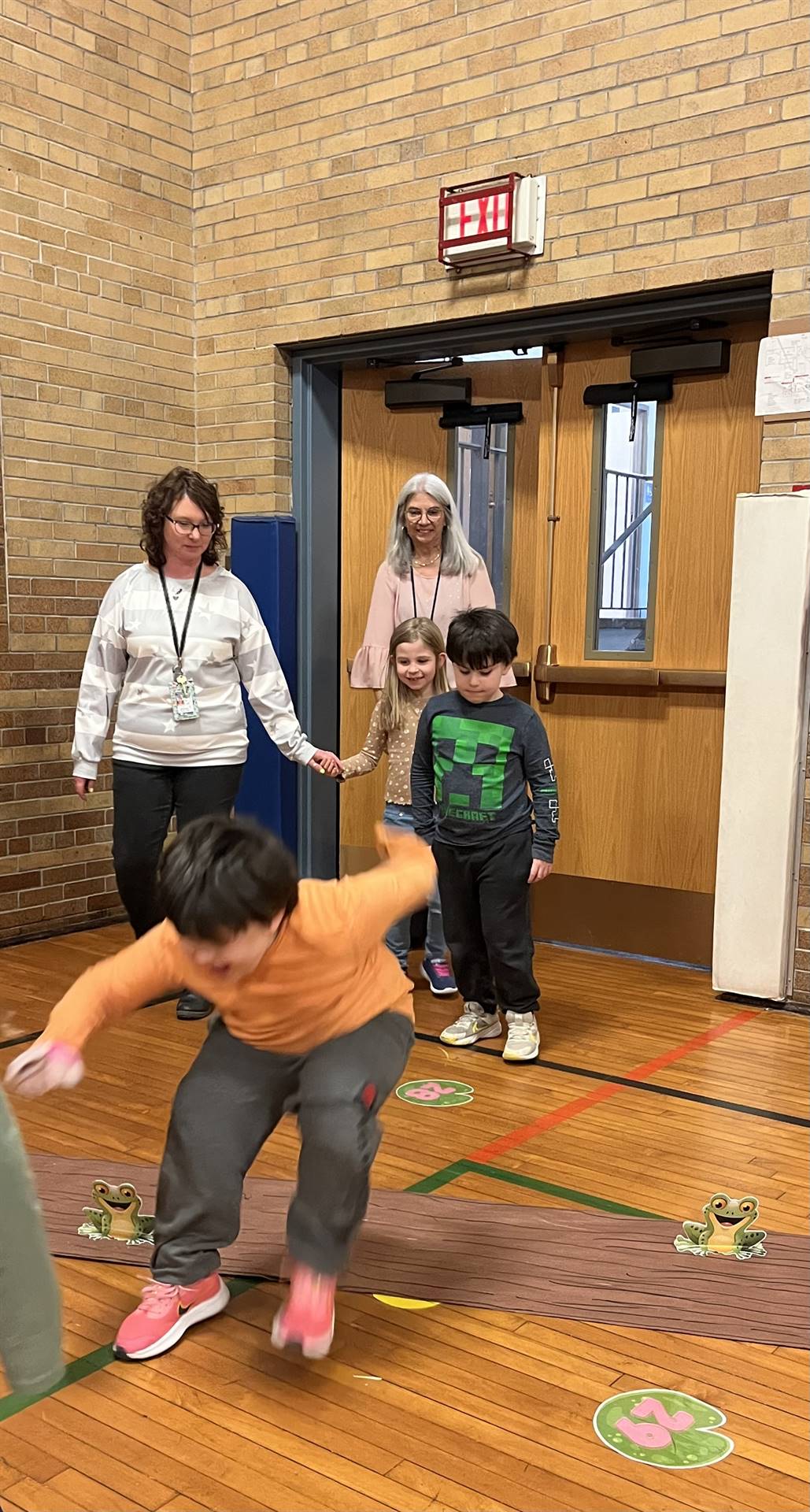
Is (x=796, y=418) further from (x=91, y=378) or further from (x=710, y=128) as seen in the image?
(x=91, y=378)

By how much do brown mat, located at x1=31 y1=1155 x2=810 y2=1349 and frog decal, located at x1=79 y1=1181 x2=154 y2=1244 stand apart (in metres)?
0.02

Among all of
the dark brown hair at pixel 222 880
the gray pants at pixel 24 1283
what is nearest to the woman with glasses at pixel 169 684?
the dark brown hair at pixel 222 880

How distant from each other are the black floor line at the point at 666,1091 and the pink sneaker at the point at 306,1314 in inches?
56.3

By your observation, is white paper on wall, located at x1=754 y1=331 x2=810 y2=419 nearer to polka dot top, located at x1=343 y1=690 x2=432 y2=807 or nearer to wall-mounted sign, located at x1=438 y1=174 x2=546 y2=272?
wall-mounted sign, located at x1=438 y1=174 x2=546 y2=272

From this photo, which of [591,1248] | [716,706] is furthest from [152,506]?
[591,1248]

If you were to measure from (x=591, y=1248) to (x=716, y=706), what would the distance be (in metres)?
2.23

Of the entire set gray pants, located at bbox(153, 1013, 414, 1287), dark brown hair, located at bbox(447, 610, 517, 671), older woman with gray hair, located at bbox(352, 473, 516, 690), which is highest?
older woman with gray hair, located at bbox(352, 473, 516, 690)

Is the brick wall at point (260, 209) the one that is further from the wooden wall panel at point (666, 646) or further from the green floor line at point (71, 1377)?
the green floor line at point (71, 1377)

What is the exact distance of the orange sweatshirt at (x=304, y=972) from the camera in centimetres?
173

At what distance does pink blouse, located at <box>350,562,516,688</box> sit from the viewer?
4.09 metres

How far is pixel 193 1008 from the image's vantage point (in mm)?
3625

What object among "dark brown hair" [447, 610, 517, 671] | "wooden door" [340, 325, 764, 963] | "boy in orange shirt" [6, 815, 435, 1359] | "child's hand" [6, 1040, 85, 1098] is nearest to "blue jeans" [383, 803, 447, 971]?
"wooden door" [340, 325, 764, 963]

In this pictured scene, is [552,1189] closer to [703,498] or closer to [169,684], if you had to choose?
[169,684]

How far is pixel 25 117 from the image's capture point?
14.1 ft
